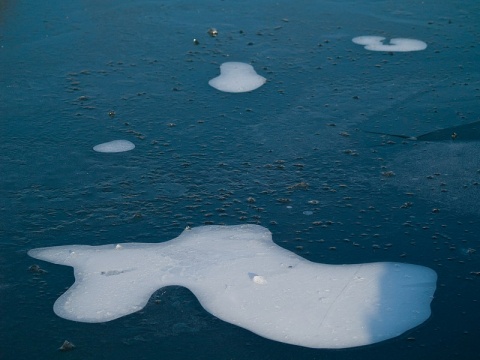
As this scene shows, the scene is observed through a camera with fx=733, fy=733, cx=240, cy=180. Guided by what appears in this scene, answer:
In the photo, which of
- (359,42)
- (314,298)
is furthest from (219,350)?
(359,42)

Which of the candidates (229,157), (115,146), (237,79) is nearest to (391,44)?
(237,79)

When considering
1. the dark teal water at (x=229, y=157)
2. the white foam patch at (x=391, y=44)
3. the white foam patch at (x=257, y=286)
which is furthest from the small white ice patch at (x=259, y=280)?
the white foam patch at (x=391, y=44)

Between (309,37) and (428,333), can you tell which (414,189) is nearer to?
(428,333)

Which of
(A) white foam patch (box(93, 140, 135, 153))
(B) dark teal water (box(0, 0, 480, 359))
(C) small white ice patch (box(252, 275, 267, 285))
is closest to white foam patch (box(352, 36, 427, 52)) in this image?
(B) dark teal water (box(0, 0, 480, 359))

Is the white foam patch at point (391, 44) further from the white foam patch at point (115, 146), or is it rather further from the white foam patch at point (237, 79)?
the white foam patch at point (115, 146)

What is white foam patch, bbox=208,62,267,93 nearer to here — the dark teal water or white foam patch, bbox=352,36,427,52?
the dark teal water
